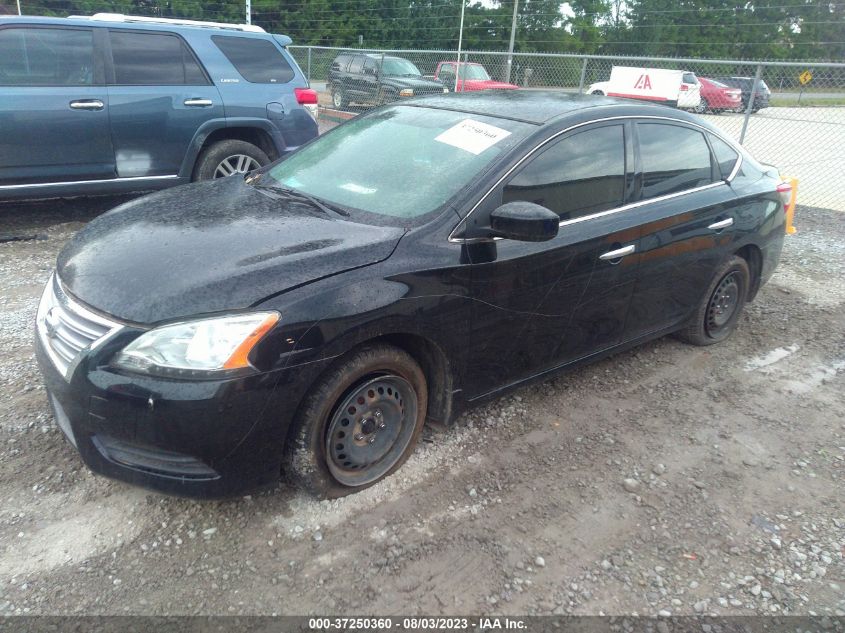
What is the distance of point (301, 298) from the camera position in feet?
8.68

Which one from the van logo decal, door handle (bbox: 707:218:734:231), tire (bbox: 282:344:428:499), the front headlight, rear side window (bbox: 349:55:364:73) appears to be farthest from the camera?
rear side window (bbox: 349:55:364:73)

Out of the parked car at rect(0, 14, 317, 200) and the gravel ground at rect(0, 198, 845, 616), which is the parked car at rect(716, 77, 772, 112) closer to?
the parked car at rect(0, 14, 317, 200)

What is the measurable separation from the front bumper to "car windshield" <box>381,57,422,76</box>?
545 inches

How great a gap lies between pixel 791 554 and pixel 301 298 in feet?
7.80

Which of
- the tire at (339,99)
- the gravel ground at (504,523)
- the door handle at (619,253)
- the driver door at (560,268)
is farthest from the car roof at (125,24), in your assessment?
the tire at (339,99)

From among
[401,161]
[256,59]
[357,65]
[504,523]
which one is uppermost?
[256,59]

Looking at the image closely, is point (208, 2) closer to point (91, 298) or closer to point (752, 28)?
point (752, 28)

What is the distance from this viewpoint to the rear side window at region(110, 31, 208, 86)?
6.52 metres

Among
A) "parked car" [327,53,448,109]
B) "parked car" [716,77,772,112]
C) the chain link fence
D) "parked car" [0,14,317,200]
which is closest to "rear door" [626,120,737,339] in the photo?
"parked car" [0,14,317,200]

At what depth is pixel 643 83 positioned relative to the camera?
13.0 m

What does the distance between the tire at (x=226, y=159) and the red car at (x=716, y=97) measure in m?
13.2

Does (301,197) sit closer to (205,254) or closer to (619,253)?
(205,254)

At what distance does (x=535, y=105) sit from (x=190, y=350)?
243 cm

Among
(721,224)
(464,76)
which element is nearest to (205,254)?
(721,224)
